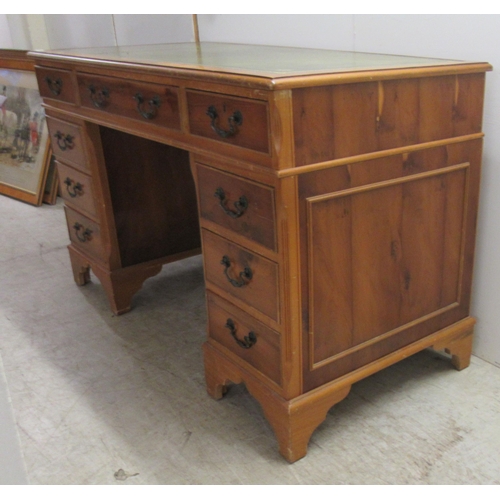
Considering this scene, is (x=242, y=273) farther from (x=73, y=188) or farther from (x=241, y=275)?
(x=73, y=188)

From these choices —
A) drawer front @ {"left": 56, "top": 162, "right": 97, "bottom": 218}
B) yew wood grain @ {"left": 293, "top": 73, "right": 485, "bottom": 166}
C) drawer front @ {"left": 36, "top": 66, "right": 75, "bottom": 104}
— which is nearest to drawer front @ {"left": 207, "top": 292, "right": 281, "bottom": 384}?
yew wood grain @ {"left": 293, "top": 73, "right": 485, "bottom": 166}

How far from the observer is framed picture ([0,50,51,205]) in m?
3.47

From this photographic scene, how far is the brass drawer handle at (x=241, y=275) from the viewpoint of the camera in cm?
131

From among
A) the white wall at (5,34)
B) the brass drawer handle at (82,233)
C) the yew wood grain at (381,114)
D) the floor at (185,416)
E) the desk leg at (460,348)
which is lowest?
the floor at (185,416)

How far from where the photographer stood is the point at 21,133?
3.65 m

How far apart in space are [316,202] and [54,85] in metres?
1.24

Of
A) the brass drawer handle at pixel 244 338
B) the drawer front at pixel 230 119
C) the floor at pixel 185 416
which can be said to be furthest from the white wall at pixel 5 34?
the brass drawer handle at pixel 244 338

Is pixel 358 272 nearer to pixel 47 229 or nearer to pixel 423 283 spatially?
pixel 423 283

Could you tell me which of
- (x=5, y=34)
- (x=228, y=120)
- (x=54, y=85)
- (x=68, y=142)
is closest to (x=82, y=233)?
(x=68, y=142)

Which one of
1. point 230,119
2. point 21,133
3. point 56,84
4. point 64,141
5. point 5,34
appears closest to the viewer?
point 230,119

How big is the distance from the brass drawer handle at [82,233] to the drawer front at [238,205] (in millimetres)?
879

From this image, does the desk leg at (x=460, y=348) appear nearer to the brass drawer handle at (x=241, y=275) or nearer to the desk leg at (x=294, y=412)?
the desk leg at (x=294, y=412)

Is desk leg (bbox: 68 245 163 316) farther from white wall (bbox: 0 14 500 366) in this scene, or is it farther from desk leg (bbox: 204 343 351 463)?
white wall (bbox: 0 14 500 366)
